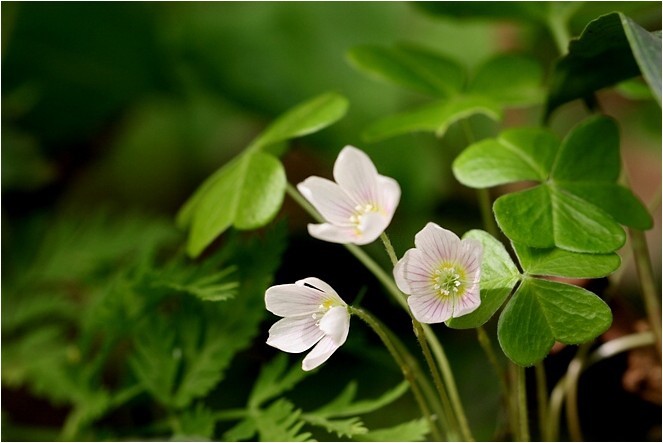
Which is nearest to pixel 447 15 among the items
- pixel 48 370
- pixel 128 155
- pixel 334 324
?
pixel 334 324

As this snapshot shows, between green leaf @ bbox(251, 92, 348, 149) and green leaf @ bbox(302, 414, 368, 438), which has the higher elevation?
green leaf @ bbox(251, 92, 348, 149)

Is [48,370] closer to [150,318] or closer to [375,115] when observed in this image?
[150,318]

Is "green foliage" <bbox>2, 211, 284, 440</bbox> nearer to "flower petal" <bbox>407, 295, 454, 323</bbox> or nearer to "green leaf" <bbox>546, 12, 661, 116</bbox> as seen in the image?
"flower petal" <bbox>407, 295, 454, 323</bbox>

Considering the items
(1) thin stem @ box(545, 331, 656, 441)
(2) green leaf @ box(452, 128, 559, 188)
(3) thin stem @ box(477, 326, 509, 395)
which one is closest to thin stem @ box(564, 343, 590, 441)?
(1) thin stem @ box(545, 331, 656, 441)

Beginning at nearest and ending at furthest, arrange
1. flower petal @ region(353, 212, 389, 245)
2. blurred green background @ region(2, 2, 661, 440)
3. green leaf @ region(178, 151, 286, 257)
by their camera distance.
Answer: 1. flower petal @ region(353, 212, 389, 245)
2. green leaf @ region(178, 151, 286, 257)
3. blurred green background @ region(2, 2, 661, 440)

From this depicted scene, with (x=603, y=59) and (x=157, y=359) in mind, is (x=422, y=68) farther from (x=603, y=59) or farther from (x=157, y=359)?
(x=157, y=359)

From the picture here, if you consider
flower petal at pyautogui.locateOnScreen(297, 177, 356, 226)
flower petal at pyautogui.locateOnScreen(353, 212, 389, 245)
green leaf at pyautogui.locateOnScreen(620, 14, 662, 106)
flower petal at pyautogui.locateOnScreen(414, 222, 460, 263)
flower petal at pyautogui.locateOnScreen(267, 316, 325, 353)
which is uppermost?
green leaf at pyautogui.locateOnScreen(620, 14, 662, 106)

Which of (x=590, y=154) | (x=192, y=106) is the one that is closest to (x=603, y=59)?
A: (x=590, y=154)

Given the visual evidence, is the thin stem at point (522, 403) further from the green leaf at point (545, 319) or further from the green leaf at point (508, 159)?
the green leaf at point (508, 159)
